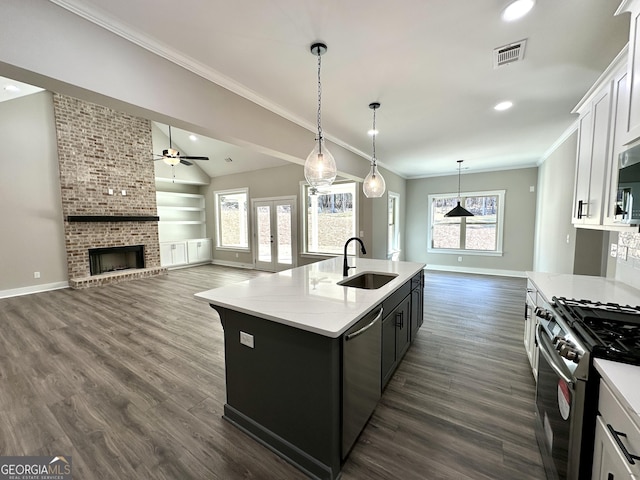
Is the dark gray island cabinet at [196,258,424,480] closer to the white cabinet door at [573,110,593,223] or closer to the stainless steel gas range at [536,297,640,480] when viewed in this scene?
the stainless steel gas range at [536,297,640,480]

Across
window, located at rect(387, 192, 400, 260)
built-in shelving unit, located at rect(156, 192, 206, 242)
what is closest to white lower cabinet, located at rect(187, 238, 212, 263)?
built-in shelving unit, located at rect(156, 192, 206, 242)

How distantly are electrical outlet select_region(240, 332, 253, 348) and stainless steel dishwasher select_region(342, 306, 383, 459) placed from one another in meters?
0.63

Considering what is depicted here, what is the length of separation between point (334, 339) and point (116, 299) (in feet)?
16.6

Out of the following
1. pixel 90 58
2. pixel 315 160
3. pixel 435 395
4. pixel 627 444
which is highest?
pixel 90 58

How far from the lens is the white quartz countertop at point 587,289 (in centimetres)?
177

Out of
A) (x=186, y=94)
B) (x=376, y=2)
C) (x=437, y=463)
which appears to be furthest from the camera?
(x=186, y=94)

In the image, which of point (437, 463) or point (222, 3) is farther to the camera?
point (222, 3)

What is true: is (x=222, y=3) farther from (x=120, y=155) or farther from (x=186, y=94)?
(x=120, y=155)

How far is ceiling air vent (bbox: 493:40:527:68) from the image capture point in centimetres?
202

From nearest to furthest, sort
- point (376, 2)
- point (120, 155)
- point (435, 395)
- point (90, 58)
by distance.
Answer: point (376, 2)
point (90, 58)
point (435, 395)
point (120, 155)

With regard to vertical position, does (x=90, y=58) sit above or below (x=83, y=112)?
below

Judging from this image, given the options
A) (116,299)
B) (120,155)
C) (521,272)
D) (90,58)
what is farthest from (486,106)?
(120,155)

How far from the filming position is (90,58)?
175 centimetres

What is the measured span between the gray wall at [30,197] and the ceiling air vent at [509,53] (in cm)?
765
